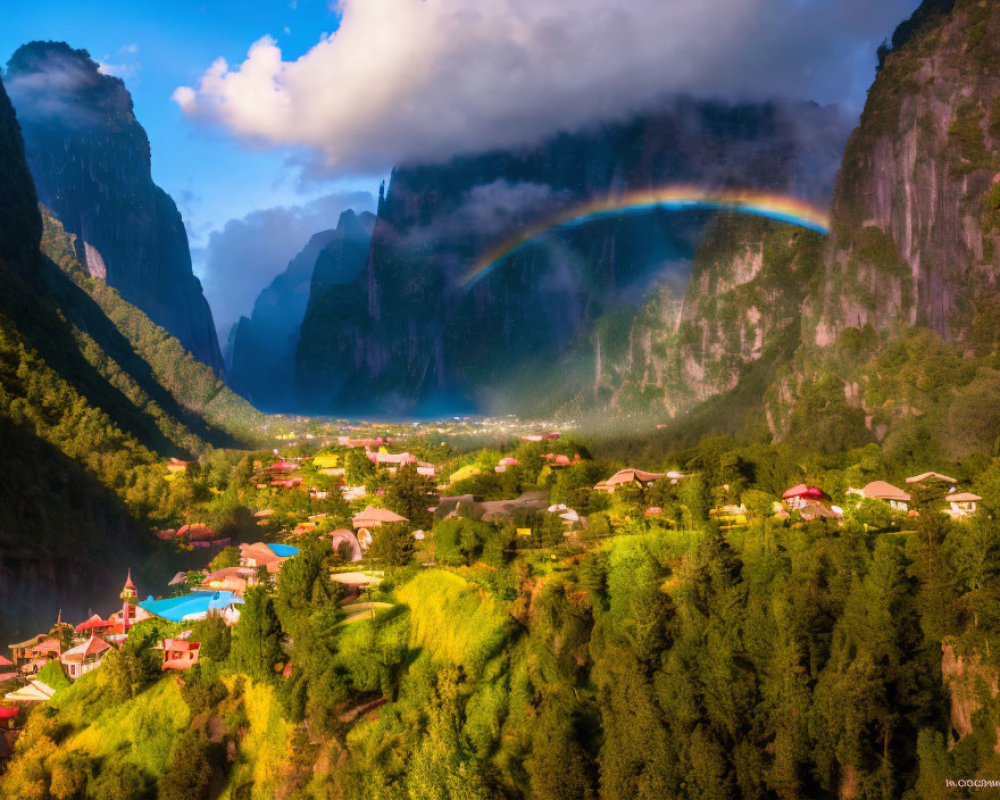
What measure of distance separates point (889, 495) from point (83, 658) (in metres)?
21.4

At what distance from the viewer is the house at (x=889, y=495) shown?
2497 centimetres

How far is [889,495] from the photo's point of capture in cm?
2533

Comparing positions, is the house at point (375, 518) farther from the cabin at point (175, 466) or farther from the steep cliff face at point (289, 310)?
the steep cliff face at point (289, 310)

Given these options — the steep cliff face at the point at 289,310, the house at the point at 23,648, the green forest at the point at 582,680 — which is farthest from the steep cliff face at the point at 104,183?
the green forest at the point at 582,680

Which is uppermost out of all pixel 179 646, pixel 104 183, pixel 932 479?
pixel 104 183

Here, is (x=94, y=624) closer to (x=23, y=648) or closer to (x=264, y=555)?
(x=23, y=648)

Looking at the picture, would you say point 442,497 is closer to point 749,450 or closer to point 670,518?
point 670,518

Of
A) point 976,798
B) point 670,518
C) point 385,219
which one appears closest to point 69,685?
point 670,518

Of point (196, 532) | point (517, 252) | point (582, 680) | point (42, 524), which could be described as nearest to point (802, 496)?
point (582, 680)

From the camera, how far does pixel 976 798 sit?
16234 mm

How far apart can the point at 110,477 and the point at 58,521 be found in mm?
6186

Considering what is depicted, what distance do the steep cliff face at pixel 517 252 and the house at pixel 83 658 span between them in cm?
5768

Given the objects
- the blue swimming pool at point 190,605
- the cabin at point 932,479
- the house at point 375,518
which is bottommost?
the blue swimming pool at point 190,605

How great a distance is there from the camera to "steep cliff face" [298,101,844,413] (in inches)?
3196
